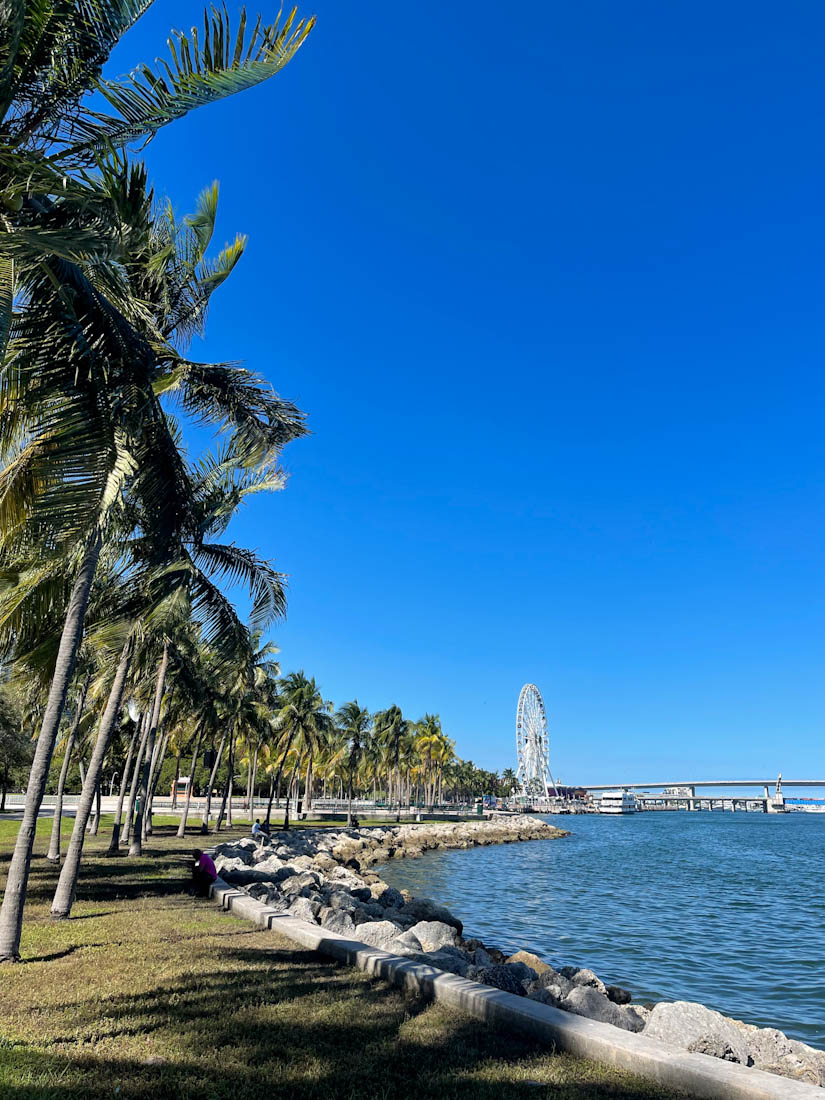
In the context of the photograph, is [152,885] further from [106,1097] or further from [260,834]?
[260,834]

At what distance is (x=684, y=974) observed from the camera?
16.5 metres

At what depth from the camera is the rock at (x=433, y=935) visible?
12.1m

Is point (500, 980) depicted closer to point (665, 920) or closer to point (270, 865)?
point (270, 865)

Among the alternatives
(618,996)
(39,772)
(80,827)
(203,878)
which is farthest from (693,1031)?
(203,878)

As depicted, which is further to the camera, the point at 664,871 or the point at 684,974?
the point at 664,871

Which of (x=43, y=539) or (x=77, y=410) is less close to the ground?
(x=77, y=410)

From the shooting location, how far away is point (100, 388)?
8.75 m

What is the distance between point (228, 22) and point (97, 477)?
4.86 metres

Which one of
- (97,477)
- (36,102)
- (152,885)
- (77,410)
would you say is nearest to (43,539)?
(97,477)

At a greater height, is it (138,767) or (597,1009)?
(138,767)

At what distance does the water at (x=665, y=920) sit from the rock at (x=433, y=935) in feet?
14.8

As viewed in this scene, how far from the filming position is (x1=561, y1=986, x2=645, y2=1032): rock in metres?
8.32

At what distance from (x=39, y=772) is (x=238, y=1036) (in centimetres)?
522

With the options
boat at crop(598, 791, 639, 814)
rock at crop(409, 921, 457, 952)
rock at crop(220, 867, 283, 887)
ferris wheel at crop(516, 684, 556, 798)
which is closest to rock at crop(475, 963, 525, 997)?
rock at crop(409, 921, 457, 952)
